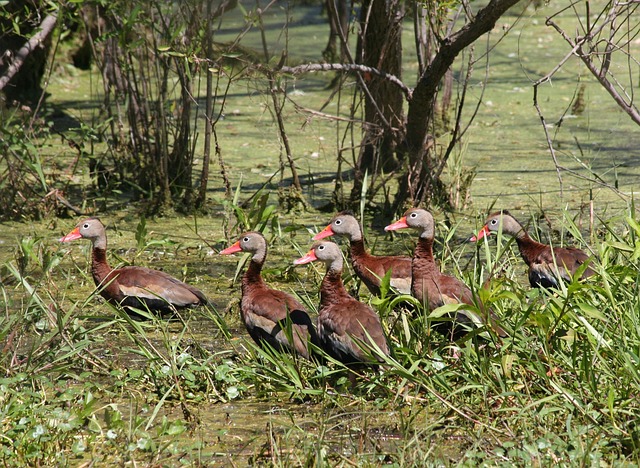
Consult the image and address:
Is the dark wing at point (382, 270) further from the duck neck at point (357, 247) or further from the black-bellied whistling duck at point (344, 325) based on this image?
the black-bellied whistling duck at point (344, 325)

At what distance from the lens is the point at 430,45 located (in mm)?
7223

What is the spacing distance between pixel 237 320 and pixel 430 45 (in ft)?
9.03

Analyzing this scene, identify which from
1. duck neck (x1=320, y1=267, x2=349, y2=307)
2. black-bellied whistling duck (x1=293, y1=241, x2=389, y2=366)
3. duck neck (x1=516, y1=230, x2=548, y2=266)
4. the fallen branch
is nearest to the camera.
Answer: black-bellied whistling duck (x1=293, y1=241, x2=389, y2=366)

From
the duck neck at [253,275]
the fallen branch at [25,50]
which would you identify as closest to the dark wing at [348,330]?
the duck neck at [253,275]

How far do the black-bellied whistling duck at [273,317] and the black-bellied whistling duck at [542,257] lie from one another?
118 centimetres

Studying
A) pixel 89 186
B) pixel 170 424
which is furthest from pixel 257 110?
pixel 170 424

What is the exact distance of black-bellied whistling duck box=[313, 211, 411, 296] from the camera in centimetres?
561

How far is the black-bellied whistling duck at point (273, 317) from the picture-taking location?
478cm

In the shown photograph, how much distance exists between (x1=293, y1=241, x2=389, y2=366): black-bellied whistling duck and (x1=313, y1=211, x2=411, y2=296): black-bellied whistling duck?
636mm

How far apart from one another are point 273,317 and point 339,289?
0.35 m

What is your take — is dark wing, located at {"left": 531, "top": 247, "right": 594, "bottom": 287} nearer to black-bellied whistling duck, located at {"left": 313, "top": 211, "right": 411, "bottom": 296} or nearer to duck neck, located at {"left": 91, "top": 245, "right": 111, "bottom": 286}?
black-bellied whistling duck, located at {"left": 313, "top": 211, "right": 411, "bottom": 296}

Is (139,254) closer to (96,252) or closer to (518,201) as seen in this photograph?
(96,252)

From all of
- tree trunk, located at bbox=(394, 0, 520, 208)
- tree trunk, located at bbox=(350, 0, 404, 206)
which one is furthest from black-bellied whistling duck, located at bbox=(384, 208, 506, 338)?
tree trunk, located at bbox=(350, 0, 404, 206)

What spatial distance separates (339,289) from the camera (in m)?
4.95
